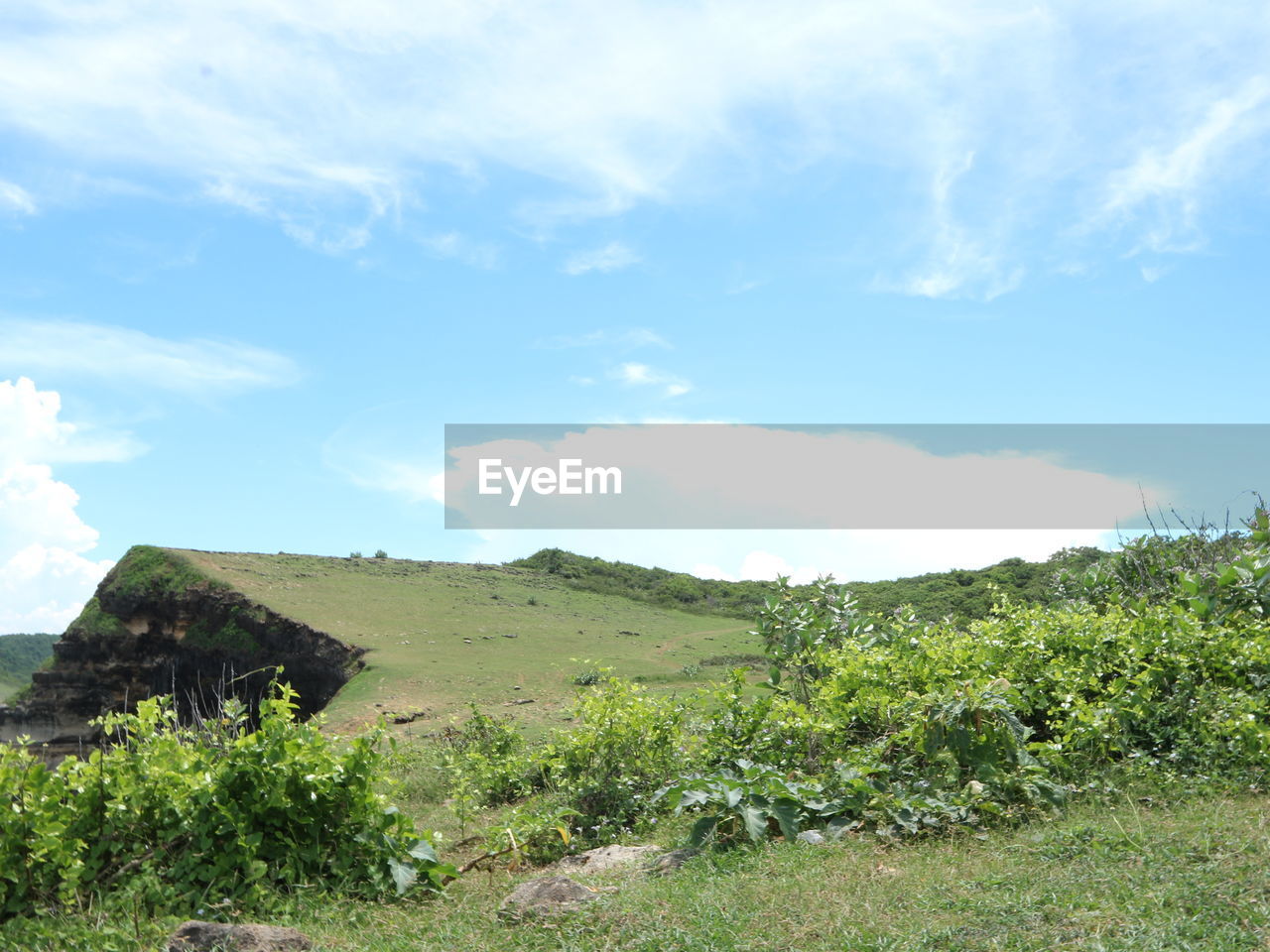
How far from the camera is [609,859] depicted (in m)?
5.86

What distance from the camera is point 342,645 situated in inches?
921

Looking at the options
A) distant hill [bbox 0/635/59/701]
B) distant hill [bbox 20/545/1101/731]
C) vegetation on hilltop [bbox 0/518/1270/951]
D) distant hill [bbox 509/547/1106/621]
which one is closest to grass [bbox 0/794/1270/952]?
vegetation on hilltop [bbox 0/518/1270/951]

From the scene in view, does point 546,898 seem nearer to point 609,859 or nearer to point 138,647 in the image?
point 609,859

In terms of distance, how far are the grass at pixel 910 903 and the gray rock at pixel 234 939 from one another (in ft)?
0.56

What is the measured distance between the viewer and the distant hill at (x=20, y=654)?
71188 mm

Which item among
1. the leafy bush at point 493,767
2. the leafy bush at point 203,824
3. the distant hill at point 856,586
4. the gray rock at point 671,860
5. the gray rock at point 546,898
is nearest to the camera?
the gray rock at point 546,898

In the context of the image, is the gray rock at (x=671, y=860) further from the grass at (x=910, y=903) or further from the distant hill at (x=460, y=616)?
the distant hill at (x=460, y=616)

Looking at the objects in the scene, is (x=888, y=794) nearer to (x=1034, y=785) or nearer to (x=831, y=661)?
(x=1034, y=785)

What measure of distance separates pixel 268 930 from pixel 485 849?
223 cm

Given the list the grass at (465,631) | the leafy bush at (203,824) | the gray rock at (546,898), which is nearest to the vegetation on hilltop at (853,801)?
the leafy bush at (203,824)

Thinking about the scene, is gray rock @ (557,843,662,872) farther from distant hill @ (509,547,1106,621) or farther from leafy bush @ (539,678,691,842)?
distant hill @ (509,547,1106,621)

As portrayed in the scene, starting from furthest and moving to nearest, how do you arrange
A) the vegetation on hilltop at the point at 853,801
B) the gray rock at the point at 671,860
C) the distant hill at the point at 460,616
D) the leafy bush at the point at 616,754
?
the distant hill at the point at 460,616 → the leafy bush at the point at 616,754 → the gray rock at the point at 671,860 → the vegetation on hilltop at the point at 853,801

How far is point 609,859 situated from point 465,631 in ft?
68.8

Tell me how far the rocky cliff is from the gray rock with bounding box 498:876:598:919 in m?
24.9
